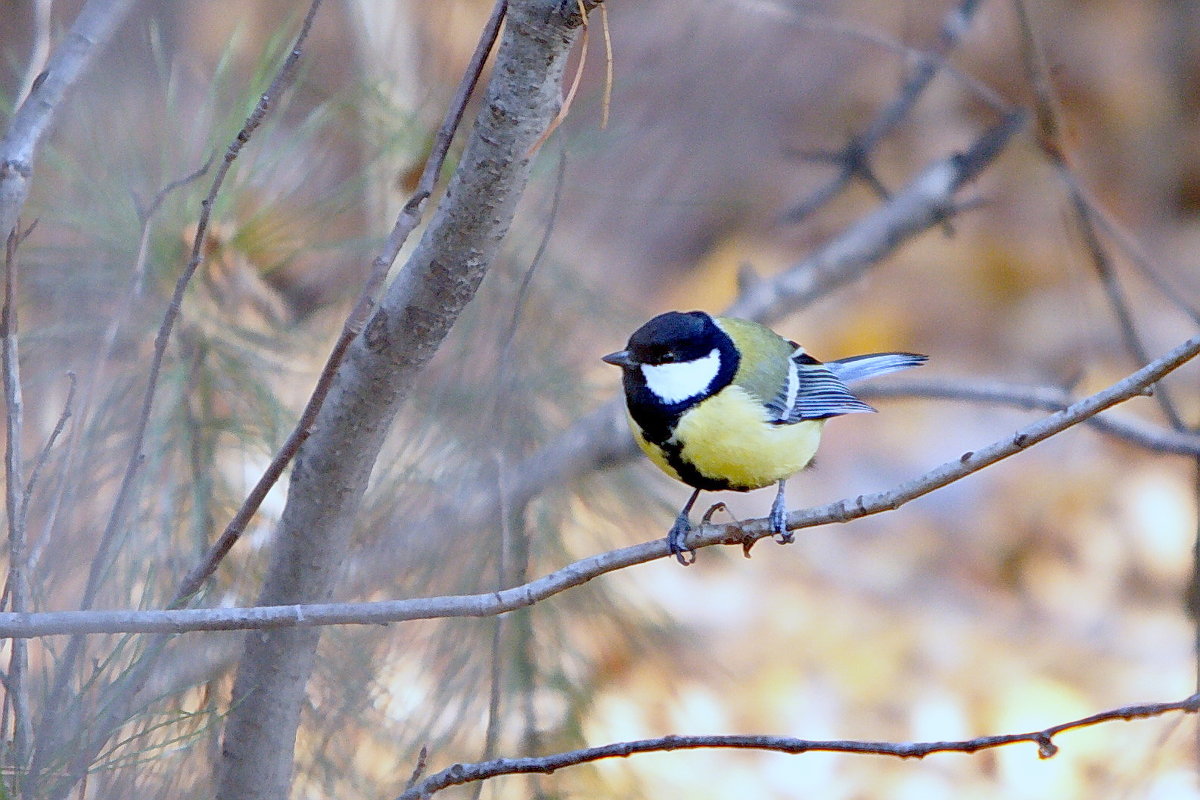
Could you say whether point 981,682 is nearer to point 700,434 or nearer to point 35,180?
point 700,434

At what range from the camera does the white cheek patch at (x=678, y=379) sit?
1109mm

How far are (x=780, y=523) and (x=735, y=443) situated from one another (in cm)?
29

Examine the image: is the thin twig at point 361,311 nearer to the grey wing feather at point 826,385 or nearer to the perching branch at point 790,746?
the perching branch at point 790,746

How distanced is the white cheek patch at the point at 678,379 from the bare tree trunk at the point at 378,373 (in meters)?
0.39

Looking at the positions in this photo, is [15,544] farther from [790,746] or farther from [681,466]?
[681,466]

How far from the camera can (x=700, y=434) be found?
42.1 inches

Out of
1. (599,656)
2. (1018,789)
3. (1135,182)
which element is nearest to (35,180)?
(599,656)

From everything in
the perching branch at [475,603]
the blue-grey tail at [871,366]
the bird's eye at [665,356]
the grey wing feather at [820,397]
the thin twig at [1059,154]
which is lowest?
the perching branch at [475,603]

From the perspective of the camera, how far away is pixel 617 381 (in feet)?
5.55

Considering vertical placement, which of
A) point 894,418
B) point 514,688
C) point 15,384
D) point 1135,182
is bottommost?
point 15,384

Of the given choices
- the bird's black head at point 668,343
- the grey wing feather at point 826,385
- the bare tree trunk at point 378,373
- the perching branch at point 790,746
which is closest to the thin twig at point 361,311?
the bare tree trunk at point 378,373

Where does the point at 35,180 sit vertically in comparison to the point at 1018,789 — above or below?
above

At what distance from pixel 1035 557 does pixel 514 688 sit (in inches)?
59.3

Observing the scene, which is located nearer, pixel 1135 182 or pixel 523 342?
pixel 523 342
